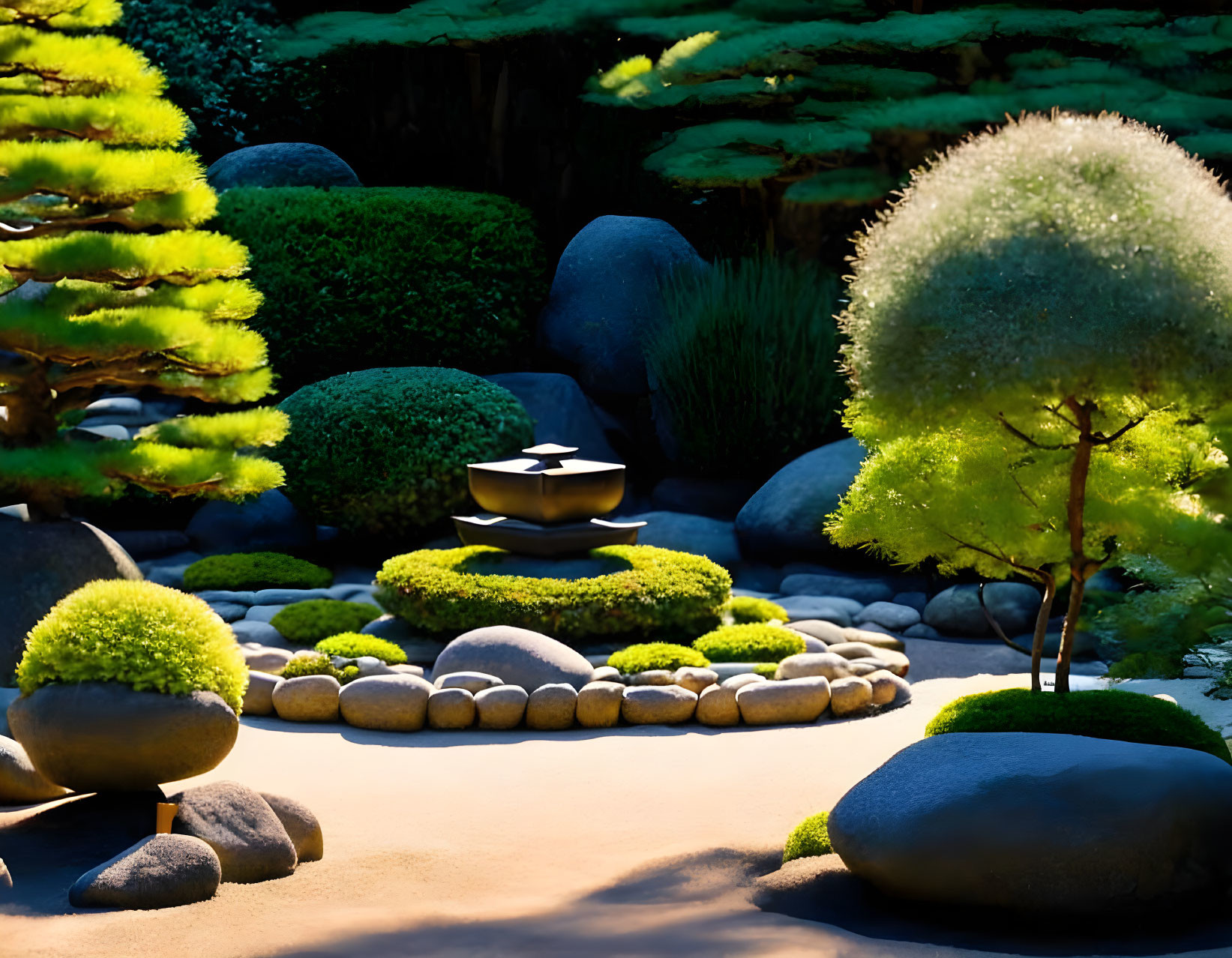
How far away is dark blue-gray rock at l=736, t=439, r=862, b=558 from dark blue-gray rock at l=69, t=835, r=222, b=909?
6.43 metres

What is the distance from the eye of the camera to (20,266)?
6.71 metres

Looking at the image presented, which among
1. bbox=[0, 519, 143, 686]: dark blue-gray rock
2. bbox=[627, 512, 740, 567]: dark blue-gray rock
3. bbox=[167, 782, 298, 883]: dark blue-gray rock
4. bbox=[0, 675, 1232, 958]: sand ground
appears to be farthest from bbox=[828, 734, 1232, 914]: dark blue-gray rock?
bbox=[627, 512, 740, 567]: dark blue-gray rock

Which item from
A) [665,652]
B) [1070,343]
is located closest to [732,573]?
[665,652]

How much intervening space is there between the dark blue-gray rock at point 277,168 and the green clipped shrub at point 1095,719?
10443mm

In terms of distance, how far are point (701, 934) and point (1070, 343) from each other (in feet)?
6.84

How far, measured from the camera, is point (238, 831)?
15.1ft

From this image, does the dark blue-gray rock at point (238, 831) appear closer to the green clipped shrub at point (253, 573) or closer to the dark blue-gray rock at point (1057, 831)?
the dark blue-gray rock at point (1057, 831)

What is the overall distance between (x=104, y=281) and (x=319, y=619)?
2380mm

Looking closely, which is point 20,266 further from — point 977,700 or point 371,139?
point 371,139

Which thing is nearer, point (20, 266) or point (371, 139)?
point (20, 266)

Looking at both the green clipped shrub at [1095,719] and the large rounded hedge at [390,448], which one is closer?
the green clipped shrub at [1095,719]

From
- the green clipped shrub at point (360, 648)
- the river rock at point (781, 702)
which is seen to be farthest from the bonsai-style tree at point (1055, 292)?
the green clipped shrub at point (360, 648)

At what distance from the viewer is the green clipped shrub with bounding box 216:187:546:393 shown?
40.0 feet

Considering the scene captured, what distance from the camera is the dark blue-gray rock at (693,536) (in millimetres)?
10469
